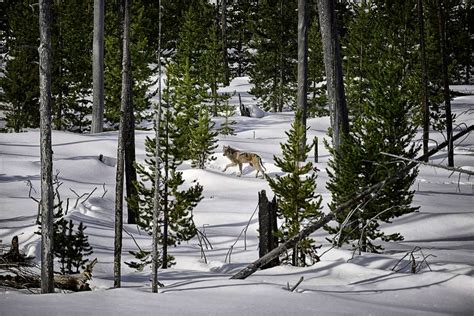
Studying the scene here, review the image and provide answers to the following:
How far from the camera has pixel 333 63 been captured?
1007 centimetres

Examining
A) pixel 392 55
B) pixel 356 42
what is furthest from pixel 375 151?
pixel 356 42

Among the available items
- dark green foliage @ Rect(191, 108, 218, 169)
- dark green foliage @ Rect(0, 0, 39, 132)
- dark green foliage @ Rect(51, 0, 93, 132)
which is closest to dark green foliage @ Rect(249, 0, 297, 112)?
dark green foliage @ Rect(51, 0, 93, 132)

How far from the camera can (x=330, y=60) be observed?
33.1ft

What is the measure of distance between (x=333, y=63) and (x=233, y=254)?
4377mm

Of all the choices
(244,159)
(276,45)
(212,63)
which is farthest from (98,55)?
(276,45)

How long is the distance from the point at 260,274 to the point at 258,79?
Answer: 27158mm

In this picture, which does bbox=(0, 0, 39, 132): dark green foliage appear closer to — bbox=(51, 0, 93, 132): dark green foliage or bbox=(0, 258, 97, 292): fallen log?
bbox=(51, 0, 93, 132): dark green foliage

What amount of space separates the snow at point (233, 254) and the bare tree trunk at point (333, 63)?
2.34m

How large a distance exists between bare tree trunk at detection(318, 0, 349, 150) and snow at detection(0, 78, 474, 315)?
234 cm

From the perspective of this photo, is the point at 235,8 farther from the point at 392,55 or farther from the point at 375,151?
the point at 375,151

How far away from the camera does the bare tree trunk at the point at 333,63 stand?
10023mm

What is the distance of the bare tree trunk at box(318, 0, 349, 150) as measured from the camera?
1002cm

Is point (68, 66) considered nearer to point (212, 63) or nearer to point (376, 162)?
point (212, 63)

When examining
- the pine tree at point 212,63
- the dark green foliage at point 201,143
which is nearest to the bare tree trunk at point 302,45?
the dark green foliage at point 201,143
